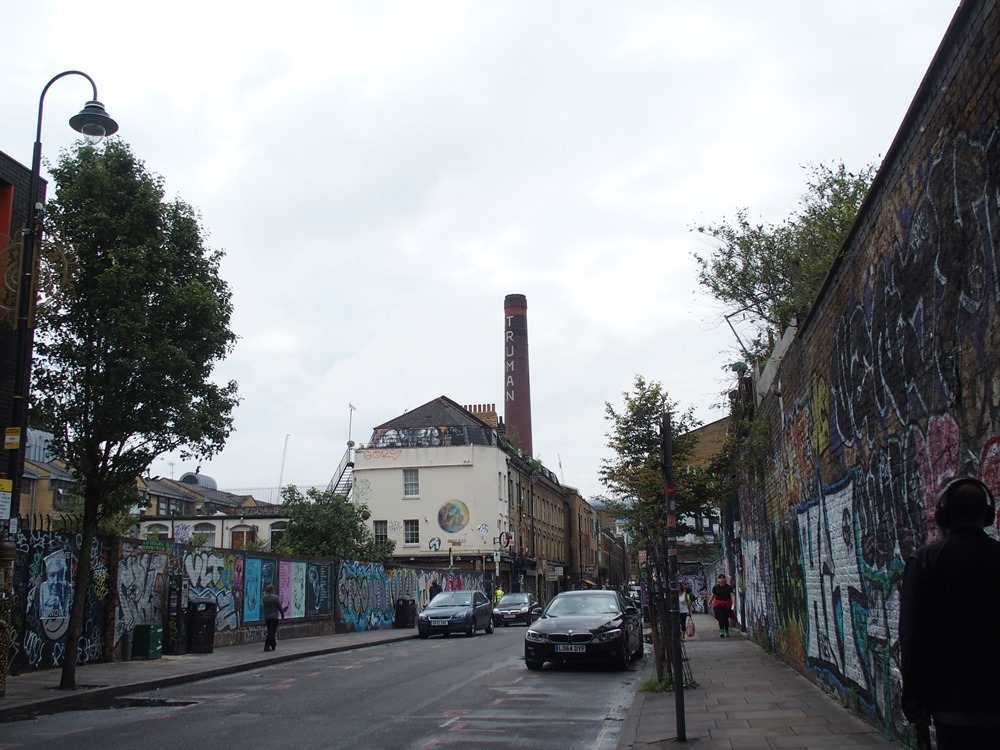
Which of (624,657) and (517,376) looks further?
(517,376)

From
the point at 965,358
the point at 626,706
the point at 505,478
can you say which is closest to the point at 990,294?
the point at 965,358

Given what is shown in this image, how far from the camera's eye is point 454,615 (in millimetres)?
27672

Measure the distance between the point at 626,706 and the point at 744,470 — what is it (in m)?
8.88

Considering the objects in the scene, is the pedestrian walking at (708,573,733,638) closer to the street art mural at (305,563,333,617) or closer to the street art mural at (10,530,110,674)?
the street art mural at (305,563,333,617)

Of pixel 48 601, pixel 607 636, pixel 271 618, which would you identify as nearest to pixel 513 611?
pixel 271 618

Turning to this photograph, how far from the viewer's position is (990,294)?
16.4ft

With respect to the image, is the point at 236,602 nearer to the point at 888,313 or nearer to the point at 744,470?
the point at 744,470

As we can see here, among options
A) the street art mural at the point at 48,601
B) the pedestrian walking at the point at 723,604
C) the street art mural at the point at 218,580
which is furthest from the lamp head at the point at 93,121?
the pedestrian walking at the point at 723,604

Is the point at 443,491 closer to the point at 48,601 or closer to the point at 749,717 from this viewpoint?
the point at 48,601

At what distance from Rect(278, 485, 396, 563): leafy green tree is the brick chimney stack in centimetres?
2226

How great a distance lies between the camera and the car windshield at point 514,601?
37.0 m

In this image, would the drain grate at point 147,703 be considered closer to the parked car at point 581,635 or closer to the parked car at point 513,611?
the parked car at point 581,635

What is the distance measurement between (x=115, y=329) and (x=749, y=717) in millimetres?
10031

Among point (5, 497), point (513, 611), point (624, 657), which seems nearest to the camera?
point (5, 497)
